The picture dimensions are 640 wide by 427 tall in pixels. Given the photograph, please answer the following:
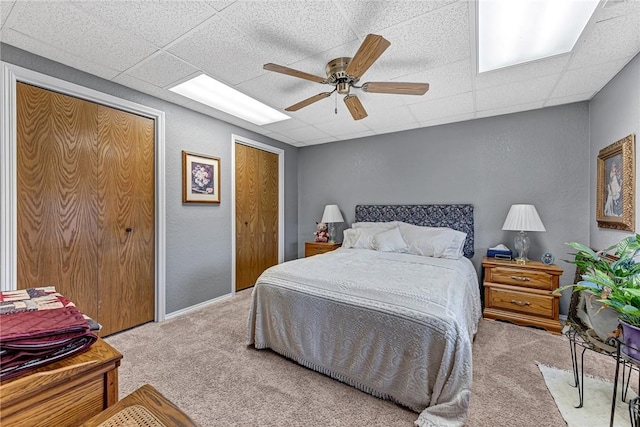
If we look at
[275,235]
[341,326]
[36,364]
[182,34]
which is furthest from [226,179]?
[36,364]

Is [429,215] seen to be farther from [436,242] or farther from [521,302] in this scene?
[521,302]

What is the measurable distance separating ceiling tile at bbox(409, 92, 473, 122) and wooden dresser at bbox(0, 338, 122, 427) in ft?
10.7

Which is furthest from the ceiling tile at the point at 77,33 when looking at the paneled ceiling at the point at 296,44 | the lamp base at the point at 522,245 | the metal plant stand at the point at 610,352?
the lamp base at the point at 522,245

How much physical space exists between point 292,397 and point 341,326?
1.82 ft

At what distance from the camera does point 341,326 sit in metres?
1.91

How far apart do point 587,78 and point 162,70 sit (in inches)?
149

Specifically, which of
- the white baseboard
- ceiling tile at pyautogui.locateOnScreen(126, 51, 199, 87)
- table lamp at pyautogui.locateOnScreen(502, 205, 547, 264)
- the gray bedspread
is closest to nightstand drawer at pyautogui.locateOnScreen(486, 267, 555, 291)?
table lamp at pyautogui.locateOnScreen(502, 205, 547, 264)

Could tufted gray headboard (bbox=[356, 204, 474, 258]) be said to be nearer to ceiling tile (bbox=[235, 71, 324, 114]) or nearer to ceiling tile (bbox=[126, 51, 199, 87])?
ceiling tile (bbox=[235, 71, 324, 114])

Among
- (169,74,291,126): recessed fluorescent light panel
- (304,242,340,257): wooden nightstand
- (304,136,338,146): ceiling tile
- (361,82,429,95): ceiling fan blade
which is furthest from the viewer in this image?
(304,136,338,146): ceiling tile

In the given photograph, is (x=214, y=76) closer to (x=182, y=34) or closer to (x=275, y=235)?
(x=182, y=34)

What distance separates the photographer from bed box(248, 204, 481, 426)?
5.09 feet

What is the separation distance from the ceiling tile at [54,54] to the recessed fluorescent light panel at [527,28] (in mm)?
2953

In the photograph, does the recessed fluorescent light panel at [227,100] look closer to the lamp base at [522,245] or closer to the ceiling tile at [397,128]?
the ceiling tile at [397,128]

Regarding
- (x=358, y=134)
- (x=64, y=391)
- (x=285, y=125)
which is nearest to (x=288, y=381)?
(x=64, y=391)
